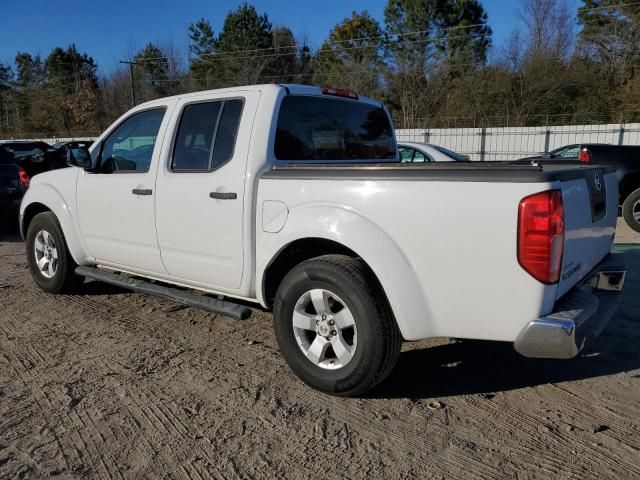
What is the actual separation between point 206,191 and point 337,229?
1.19 metres

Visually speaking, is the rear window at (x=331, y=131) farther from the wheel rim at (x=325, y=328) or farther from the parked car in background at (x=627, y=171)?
the parked car in background at (x=627, y=171)

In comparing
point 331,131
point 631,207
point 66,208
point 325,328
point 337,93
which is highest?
point 337,93

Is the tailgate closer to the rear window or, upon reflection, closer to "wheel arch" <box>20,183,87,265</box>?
the rear window

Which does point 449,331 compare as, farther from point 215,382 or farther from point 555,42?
point 555,42

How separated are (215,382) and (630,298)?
4.13 metres

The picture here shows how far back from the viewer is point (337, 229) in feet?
10.5

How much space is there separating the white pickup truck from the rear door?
12 millimetres

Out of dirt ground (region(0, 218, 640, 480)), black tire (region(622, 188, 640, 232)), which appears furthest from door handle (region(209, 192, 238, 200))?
black tire (region(622, 188, 640, 232))

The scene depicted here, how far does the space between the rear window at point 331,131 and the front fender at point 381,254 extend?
778 millimetres

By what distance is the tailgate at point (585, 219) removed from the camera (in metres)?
2.83

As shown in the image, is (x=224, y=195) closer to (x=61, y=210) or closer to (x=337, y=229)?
(x=337, y=229)

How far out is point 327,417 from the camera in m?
3.18

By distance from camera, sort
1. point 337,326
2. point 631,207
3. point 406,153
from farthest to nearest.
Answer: point 406,153 < point 631,207 < point 337,326

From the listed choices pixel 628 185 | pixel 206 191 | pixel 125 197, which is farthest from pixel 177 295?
pixel 628 185
